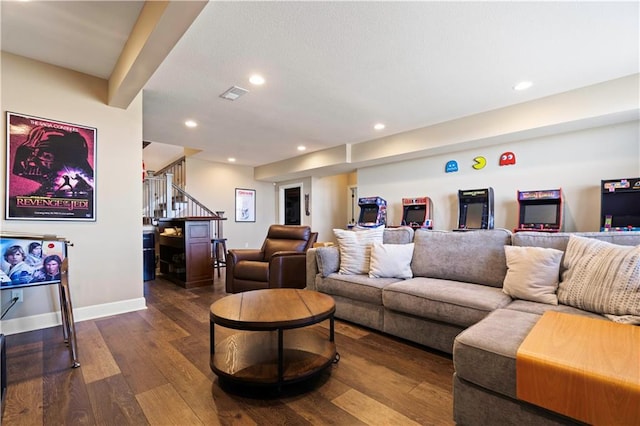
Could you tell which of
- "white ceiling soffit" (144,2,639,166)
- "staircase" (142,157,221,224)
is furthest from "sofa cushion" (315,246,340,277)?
"staircase" (142,157,221,224)

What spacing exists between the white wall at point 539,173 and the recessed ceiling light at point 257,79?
332 cm

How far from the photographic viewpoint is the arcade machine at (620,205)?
3.21m

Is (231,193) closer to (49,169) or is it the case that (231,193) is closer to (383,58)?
(49,169)

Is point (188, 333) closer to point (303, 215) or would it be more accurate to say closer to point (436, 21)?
point (436, 21)

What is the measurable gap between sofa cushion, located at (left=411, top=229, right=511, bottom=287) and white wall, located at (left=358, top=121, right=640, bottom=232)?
2.24m

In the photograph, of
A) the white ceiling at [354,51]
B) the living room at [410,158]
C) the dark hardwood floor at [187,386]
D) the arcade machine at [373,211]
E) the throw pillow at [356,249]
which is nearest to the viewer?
the dark hardwood floor at [187,386]

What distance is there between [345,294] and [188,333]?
4.86ft

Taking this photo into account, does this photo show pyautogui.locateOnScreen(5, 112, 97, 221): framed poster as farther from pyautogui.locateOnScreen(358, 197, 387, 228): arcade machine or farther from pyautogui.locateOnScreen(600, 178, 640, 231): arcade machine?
pyautogui.locateOnScreen(600, 178, 640, 231): arcade machine

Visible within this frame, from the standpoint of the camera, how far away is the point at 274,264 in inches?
143

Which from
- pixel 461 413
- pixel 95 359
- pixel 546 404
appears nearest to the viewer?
pixel 546 404

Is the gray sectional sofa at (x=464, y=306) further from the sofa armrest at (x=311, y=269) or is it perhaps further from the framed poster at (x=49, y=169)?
the framed poster at (x=49, y=169)

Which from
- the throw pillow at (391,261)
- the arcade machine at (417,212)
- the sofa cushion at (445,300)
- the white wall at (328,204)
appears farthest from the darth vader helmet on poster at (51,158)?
the white wall at (328,204)

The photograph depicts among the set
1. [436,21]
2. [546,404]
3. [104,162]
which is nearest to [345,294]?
[546,404]

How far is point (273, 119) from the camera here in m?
4.36
